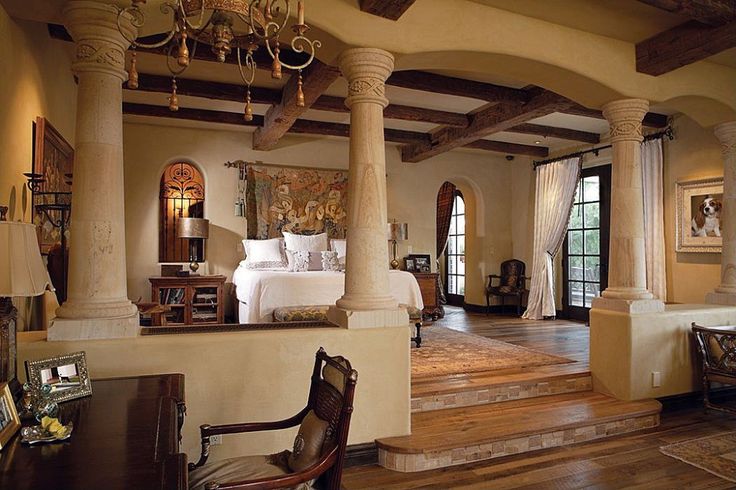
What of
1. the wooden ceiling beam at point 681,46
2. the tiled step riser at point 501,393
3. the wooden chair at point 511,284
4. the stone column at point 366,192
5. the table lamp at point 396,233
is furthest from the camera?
the wooden chair at point 511,284

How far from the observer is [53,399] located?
1.91 m

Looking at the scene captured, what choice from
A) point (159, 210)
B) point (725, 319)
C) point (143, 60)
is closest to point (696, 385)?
point (725, 319)

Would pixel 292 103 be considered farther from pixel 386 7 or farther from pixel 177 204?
pixel 177 204

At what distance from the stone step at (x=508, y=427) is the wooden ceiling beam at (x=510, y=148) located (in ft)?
15.4

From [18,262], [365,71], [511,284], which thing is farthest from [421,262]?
[18,262]

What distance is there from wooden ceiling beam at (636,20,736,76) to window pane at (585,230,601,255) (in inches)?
146

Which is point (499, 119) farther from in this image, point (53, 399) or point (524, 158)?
point (53, 399)

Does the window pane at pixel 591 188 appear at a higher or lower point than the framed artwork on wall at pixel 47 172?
higher

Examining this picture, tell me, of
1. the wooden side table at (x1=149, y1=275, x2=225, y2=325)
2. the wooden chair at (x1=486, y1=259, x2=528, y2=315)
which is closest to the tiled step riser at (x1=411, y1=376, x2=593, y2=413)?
the wooden side table at (x1=149, y1=275, x2=225, y2=325)

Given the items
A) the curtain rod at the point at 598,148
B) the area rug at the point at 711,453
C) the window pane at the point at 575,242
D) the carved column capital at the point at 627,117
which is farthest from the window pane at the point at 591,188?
the area rug at the point at 711,453

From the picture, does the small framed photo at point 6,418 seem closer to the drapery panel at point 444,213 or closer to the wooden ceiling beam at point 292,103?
the wooden ceiling beam at point 292,103

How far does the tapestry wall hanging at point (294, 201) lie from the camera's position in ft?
24.5

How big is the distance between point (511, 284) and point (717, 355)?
4.52m

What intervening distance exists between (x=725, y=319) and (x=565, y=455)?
96.4 inches
